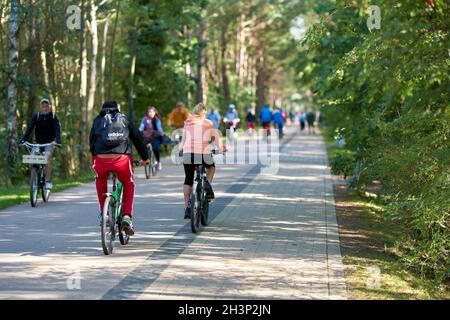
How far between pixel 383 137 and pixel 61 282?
219 inches

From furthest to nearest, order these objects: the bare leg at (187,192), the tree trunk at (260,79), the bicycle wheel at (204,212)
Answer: the tree trunk at (260,79), the bicycle wheel at (204,212), the bare leg at (187,192)

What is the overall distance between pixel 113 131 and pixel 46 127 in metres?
5.49

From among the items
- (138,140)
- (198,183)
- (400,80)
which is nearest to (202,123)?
(198,183)

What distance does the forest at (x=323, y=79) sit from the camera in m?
8.60

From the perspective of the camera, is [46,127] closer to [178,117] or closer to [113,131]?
[113,131]

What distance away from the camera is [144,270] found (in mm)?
9375

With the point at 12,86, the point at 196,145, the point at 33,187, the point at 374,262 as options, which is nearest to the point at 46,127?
the point at 33,187

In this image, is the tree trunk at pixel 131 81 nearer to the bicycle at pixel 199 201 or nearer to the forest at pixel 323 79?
the forest at pixel 323 79

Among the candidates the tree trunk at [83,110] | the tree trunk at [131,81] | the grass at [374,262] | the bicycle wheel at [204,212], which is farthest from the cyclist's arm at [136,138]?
the tree trunk at [131,81]

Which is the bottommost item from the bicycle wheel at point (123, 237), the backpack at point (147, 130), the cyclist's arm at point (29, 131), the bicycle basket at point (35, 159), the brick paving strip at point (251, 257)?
the brick paving strip at point (251, 257)

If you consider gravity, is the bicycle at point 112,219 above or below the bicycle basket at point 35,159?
below

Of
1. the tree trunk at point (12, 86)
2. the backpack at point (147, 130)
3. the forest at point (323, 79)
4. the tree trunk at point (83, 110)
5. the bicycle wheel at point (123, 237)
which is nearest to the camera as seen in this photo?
the forest at point (323, 79)

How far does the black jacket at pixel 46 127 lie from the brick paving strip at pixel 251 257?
2981 millimetres
